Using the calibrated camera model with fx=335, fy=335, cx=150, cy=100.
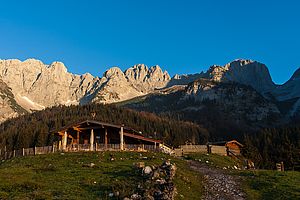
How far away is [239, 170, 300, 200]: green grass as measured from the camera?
86.1 ft

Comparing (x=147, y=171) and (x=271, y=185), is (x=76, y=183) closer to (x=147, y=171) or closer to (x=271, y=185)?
(x=147, y=171)

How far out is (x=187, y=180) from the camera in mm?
28594

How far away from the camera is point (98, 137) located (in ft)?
201

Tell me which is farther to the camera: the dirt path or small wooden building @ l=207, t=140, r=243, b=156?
small wooden building @ l=207, t=140, r=243, b=156

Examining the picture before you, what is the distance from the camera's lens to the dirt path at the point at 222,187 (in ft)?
86.0

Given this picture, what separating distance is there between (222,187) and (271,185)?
423cm

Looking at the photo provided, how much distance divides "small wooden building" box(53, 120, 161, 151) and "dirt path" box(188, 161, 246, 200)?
2153cm

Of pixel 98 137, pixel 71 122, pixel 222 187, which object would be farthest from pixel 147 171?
pixel 71 122

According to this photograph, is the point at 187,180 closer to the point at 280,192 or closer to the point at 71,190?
the point at 280,192

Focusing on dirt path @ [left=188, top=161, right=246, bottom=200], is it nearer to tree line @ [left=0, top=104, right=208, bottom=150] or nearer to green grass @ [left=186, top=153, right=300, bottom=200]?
green grass @ [left=186, top=153, right=300, bottom=200]

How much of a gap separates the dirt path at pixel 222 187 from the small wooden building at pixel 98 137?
21.5 metres

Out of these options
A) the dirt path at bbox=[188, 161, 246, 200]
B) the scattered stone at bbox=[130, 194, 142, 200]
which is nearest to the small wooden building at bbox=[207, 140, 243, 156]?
the dirt path at bbox=[188, 161, 246, 200]

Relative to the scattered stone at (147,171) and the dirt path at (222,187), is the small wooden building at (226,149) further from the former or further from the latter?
the scattered stone at (147,171)

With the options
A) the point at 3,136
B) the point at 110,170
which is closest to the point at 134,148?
the point at 110,170
